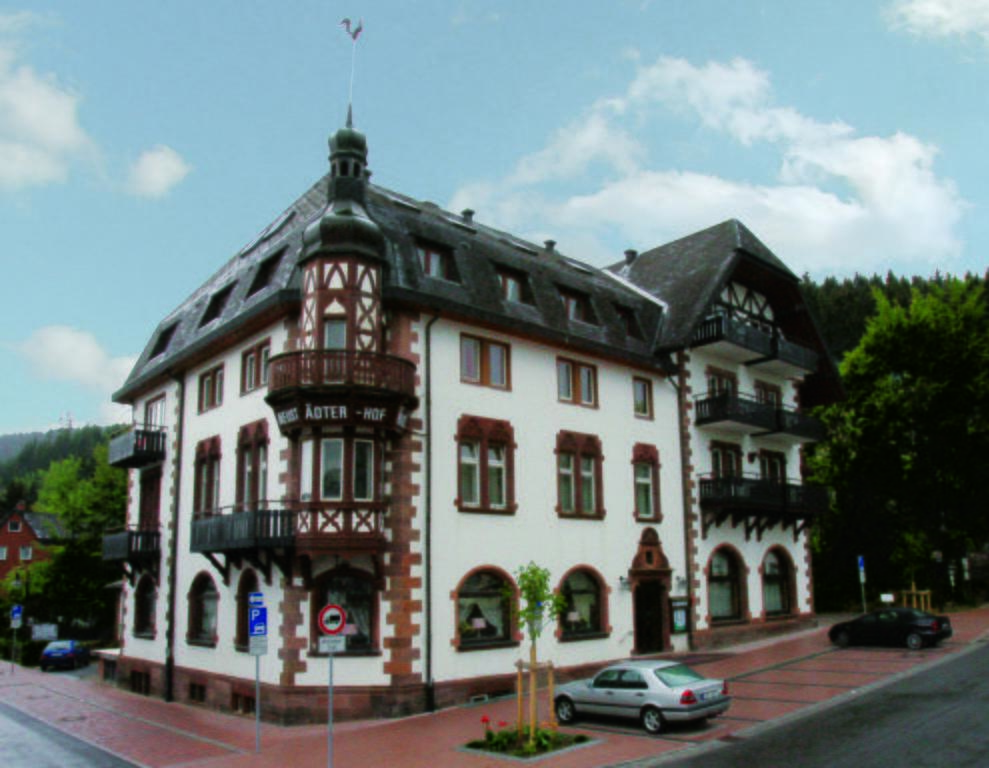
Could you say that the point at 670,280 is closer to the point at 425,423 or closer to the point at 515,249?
the point at 515,249

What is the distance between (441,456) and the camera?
79.7 feet

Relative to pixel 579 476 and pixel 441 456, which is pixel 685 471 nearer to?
pixel 579 476

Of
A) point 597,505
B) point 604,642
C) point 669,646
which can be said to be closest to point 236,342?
point 597,505

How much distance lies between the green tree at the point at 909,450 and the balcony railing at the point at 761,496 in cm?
1063

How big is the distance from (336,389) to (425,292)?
414 cm

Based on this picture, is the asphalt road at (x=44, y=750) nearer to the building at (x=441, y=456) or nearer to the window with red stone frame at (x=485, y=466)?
the building at (x=441, y=456)

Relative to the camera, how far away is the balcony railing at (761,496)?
3192cm

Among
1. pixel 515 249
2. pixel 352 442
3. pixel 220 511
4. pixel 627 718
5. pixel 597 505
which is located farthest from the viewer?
pixel 515 249

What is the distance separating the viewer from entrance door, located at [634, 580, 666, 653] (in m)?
29.6

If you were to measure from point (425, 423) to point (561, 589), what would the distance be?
6916 mm

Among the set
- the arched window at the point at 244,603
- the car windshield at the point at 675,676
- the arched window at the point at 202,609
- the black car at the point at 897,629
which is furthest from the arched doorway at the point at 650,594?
the arched window at the point at 202,609

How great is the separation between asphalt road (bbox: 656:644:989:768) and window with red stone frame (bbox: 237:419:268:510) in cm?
1345

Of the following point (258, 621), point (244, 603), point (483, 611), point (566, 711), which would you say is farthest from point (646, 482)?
point (258, 621)

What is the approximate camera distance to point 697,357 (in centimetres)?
3362
